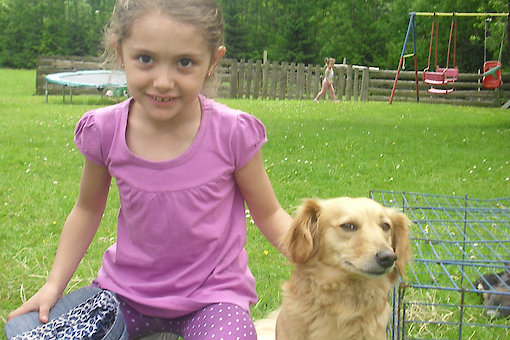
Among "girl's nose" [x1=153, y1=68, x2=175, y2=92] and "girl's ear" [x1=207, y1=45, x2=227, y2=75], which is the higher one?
"girl's ear" [x1=207, y1=45, x2=227, y2=75]

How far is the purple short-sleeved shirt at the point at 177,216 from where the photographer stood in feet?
7.36

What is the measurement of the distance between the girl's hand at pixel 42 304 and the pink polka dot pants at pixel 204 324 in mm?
267

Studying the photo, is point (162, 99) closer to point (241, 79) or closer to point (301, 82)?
point (241, 79)

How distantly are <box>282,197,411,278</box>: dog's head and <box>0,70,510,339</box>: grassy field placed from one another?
1.11 m

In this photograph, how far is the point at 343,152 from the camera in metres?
7.71

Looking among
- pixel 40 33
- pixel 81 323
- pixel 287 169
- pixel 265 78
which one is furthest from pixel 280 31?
pixel 81 323

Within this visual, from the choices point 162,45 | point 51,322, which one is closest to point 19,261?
point 51,322

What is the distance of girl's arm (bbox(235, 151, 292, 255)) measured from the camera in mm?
2383

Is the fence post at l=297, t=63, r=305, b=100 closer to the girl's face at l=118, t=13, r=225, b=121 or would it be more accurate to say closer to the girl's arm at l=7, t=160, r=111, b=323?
the girl's arm at l=7, t=160, r=111, b=323

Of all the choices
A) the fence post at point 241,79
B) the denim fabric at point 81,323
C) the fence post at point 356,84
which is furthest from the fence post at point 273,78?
the denim fabric at point 81,323

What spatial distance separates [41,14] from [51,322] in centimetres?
4172

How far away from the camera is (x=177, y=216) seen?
7.35ft

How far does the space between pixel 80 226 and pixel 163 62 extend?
2.70 feet

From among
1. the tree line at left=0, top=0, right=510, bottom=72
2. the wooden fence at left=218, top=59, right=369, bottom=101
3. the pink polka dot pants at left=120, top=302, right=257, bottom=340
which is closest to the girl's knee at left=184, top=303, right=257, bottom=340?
the pink polka dot pants at left=120, top=302, right=257, bottom=340
